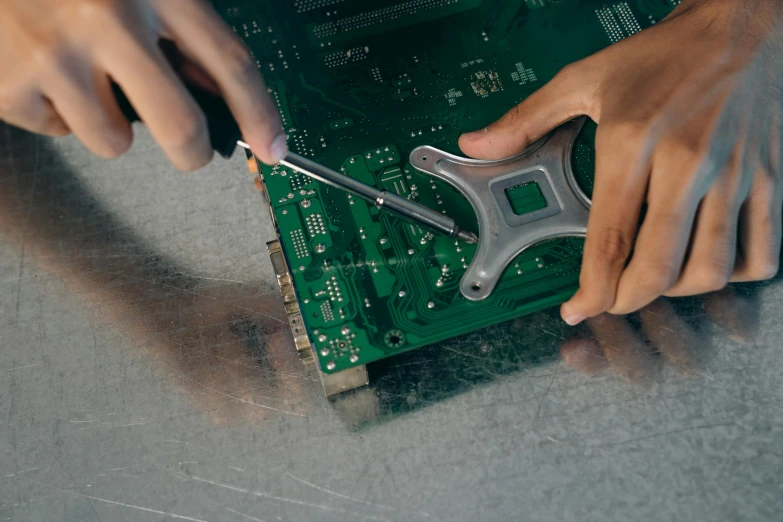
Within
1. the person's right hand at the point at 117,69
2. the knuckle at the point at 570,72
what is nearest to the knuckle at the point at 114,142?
the person's right hand at the point at 117,69

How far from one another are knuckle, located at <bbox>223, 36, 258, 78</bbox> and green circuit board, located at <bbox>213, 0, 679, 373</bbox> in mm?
277

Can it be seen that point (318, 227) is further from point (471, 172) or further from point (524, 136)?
point (524, 136)

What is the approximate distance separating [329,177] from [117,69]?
14.3 inches

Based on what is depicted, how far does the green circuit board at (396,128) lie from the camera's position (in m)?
1.20

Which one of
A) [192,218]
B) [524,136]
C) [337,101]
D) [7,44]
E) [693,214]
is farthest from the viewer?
[192,218]

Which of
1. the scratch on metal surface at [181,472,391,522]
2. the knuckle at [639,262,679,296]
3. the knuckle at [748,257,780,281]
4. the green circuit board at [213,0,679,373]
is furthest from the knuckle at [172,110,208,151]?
the knuckle at [748,257,780,281]

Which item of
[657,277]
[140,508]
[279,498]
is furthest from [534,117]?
[140,508]

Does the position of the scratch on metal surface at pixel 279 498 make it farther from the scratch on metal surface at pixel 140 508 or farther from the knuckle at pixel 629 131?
the knuckle at pixel 629 131

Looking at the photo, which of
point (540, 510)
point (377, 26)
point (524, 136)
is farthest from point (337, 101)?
point (540, 510)

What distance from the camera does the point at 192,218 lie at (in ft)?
4.83

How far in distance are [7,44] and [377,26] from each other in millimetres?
692

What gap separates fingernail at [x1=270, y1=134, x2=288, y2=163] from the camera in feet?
3.55

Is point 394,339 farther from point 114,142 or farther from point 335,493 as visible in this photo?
point 114,142

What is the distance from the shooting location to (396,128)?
1327mm
